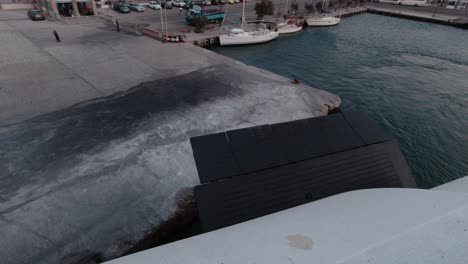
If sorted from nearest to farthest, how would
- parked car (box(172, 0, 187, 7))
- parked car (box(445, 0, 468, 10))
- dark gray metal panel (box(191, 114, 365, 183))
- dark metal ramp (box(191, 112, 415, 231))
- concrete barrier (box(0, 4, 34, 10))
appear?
dark metal ramp (box(191, 112, 415, 231)) < dark gray metal panel (box(191, 114, 365, 183)) < concrete barrier (box(0, 4, 34, 10)) < parked car (box(172, 0, 187, 7)) < parked car (box(445, 0, 468, 10))

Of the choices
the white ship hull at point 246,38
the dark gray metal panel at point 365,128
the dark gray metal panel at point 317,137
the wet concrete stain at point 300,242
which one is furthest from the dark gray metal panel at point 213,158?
the white ship hull at point 246,38

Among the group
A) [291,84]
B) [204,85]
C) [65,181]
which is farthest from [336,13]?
[65,181]

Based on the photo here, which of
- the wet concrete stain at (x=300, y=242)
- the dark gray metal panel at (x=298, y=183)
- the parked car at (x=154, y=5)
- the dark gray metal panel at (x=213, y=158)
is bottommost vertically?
the dark gray metal panel at (x=298, y=183)

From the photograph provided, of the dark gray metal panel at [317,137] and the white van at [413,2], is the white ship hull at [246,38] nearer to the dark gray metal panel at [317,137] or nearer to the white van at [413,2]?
the dark gray metal panel at [317,137]

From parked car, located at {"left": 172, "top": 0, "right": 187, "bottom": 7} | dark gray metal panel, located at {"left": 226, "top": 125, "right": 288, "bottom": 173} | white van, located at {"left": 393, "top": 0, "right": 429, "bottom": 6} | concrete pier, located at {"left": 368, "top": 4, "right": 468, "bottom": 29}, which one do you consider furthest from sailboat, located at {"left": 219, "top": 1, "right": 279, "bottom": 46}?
white van, located at {"left": 393, "top": 0, "right": 429, "bottom": 6}

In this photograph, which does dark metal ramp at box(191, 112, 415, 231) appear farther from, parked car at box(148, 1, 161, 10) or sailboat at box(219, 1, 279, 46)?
parked car at box(148, 1, 161, 10)

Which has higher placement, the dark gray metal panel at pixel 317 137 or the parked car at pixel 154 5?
the parked car at pixel 154 5
